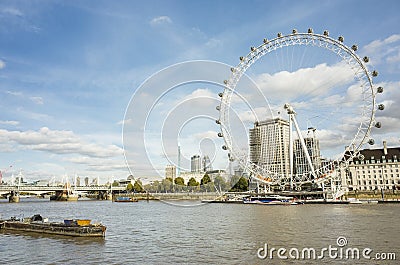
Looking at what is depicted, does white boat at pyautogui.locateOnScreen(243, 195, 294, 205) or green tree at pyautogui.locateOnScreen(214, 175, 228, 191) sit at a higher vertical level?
green tree at pyautogui.locateOnScreen(214, 175, 228, 191)

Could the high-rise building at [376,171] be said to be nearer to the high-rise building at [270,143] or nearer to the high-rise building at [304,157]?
the high-rise building at [304,157]

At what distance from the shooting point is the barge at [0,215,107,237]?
3046 cm

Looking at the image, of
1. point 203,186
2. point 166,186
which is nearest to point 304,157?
point 203,186

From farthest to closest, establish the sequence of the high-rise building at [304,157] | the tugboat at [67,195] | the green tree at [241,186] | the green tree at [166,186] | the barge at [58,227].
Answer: the green tree at [166,186], the tugboat at [67,195], the high-rise building at [304,157], the green tree at [241,186], the barge at [58,227]

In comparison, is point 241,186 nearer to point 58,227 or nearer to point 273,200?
point 273,200

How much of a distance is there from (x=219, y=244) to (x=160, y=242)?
186 inches

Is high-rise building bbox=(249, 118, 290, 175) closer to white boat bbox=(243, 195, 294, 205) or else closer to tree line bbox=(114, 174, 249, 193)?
tree line bbox=(114, 174, 249, 193)

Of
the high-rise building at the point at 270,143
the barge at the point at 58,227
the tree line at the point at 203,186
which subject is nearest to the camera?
the barge at the point at 58,227

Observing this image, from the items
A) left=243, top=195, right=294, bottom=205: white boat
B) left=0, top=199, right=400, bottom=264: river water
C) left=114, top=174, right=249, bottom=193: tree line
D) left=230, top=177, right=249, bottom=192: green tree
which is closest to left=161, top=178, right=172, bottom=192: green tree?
left=114, top=174, right=249, bottom=193: tree line

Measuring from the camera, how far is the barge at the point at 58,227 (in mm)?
30459

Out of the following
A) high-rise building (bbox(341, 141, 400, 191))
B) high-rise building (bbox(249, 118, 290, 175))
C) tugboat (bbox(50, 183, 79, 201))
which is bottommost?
tugboat (bbox(50, 183, 79, 201))

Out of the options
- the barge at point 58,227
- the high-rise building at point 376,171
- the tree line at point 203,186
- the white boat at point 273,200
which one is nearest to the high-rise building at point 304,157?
the high-rise building at point 376,171

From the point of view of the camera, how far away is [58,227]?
107ft

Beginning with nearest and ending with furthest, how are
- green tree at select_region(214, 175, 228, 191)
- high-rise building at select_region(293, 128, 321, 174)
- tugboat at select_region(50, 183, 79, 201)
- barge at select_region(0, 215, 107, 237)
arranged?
barge at select_region(0, 215, 107, 237) → high-rise building at select_region(293, 128, 321, 174) → green tree at select_region(214, 175, 228, 191) → tugboat at select_region(50, 183, 79, 201)
